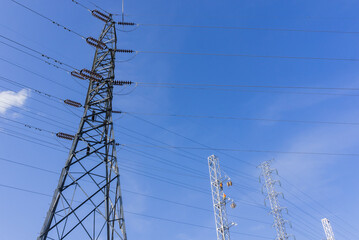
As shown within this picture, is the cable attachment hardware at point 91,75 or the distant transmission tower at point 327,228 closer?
the cable attachment hardware at point 91,75

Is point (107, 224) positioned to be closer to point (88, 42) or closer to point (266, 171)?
point (88, 42)

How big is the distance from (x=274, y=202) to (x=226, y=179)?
1032 cm

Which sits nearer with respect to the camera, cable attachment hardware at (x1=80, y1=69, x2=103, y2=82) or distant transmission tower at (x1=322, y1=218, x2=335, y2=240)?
cable attachment hardware at (x1=80, y1=69, x2=103, y2=82)

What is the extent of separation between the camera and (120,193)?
532 inches

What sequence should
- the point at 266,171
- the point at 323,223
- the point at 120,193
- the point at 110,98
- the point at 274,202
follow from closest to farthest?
the point at 120,193
the point at 110,98
the point at 274,202
the point at 266,171
the point at 323,223

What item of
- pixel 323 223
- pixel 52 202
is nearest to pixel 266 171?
pixel 323 223

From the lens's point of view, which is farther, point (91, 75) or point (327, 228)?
point (327, 228)

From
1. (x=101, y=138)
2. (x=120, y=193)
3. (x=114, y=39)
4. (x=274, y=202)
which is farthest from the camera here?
(x=274, y=202)

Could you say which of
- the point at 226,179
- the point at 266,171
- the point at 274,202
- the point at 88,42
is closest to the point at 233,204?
the point at 226,179

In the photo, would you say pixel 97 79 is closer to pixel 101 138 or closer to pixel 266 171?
pixel 101 138

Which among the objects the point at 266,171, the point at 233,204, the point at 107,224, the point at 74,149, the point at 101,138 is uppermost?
the point at 266,171

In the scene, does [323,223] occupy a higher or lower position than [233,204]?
higher

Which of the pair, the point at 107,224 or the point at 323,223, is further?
the point at 323,223

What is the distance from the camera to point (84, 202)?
Result: 12477 millimetres
